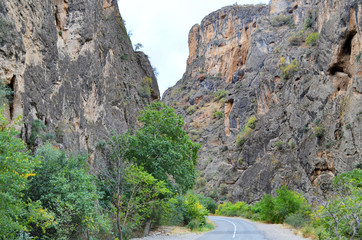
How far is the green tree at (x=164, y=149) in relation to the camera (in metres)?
18.4

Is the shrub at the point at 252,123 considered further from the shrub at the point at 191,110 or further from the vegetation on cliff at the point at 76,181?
the vegetation on cliff at the point at 76,181

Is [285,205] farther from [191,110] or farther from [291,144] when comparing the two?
[191,110]

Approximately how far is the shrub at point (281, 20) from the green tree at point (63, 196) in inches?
3283

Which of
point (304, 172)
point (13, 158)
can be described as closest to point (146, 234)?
point (13, 158)

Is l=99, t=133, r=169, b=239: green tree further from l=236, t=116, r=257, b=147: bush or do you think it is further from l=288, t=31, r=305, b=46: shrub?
l=288, t=31, r=305, b=46: shrub

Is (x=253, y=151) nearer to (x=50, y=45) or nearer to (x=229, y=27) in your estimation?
(x=50, y=45)

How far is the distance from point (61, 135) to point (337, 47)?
31.6m

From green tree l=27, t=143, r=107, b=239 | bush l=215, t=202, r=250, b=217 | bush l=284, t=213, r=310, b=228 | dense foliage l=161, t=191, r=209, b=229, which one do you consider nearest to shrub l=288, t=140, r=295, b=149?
bush l=215, t=202, r=250, b=217

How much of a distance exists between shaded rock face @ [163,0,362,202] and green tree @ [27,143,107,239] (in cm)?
1924

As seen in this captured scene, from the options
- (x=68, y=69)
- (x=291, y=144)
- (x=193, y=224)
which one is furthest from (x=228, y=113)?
(x=68, y=69)

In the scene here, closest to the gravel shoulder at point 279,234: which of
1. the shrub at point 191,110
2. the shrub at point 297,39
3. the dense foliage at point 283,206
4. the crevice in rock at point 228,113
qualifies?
the dense foliage at point 283,206

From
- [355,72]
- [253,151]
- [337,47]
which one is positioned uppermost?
[337,47]

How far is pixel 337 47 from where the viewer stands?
34062 mm

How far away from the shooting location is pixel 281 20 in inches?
3314
